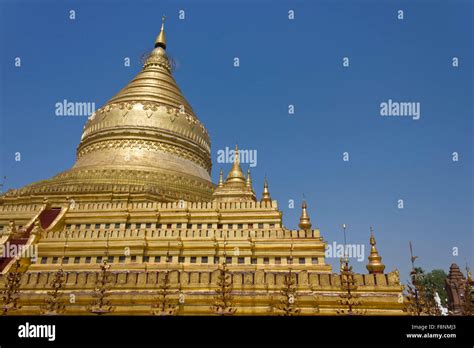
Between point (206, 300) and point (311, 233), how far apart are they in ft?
27.7

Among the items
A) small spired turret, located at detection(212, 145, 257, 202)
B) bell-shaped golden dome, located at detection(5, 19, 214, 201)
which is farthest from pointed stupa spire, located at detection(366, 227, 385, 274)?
bell-shaped golden dome, located at detection(5, 19, 214, 201)

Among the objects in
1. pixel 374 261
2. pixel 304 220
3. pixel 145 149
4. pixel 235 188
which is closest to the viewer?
pixel 374 261

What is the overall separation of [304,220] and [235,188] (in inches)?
287

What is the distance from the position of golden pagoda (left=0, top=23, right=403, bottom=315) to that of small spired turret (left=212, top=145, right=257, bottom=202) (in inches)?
4.2

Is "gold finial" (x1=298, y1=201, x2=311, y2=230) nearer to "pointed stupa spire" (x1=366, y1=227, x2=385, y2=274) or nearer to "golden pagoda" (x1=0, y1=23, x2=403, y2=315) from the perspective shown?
"golden pagoda" (x1=0, y1=23, x2=403, y2=315)

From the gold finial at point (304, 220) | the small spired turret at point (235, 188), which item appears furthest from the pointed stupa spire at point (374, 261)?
the small spired turret at point (235, 188)

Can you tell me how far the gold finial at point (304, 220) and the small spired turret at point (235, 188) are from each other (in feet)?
18.1

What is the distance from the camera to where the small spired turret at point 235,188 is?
29.9m

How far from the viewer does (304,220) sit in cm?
2514

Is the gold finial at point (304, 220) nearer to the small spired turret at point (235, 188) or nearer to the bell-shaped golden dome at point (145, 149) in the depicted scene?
the small spired turret at point (235, 188)

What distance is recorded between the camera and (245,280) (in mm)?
18344

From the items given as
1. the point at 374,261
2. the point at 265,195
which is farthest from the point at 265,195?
the point at 374,261

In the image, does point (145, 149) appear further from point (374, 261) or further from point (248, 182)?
point (374, 261)
